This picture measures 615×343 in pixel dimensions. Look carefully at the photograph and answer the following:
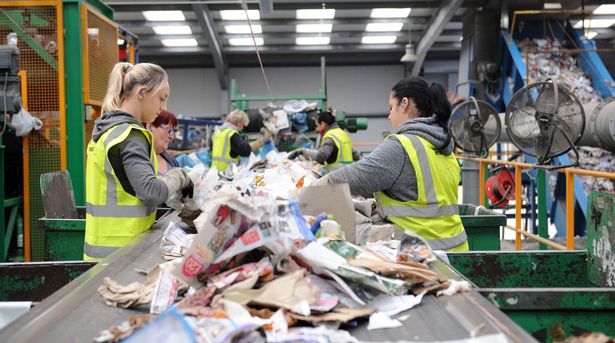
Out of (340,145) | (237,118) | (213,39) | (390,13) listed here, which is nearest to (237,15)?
(213,39)

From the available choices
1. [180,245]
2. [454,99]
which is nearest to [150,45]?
[454,99]

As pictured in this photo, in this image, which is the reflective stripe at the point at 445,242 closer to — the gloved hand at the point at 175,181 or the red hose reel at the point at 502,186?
the gloved hand at the point at 175,181

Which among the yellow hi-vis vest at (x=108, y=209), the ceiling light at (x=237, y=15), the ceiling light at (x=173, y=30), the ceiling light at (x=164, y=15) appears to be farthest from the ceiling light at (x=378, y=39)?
the yellow hi-vis vest at (x=108, y=209)

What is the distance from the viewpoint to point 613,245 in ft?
8.17

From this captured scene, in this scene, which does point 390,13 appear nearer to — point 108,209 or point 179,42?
point 179,42

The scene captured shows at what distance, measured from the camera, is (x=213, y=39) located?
1560 cm

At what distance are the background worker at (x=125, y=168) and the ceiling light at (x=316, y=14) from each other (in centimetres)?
1190

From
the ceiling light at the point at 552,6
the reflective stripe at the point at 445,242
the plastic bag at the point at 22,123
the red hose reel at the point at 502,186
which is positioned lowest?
the red hose reel at the point at 502,186

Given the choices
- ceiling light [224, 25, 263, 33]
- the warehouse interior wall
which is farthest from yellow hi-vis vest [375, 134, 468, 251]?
the warehouse interior wall

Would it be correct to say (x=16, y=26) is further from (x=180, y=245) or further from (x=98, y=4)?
(x=180, y=245)

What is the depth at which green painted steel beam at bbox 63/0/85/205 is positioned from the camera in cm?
554

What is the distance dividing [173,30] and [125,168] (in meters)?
13.9

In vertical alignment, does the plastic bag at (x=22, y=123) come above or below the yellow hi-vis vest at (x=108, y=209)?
above

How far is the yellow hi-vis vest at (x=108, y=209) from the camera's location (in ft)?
8.34
